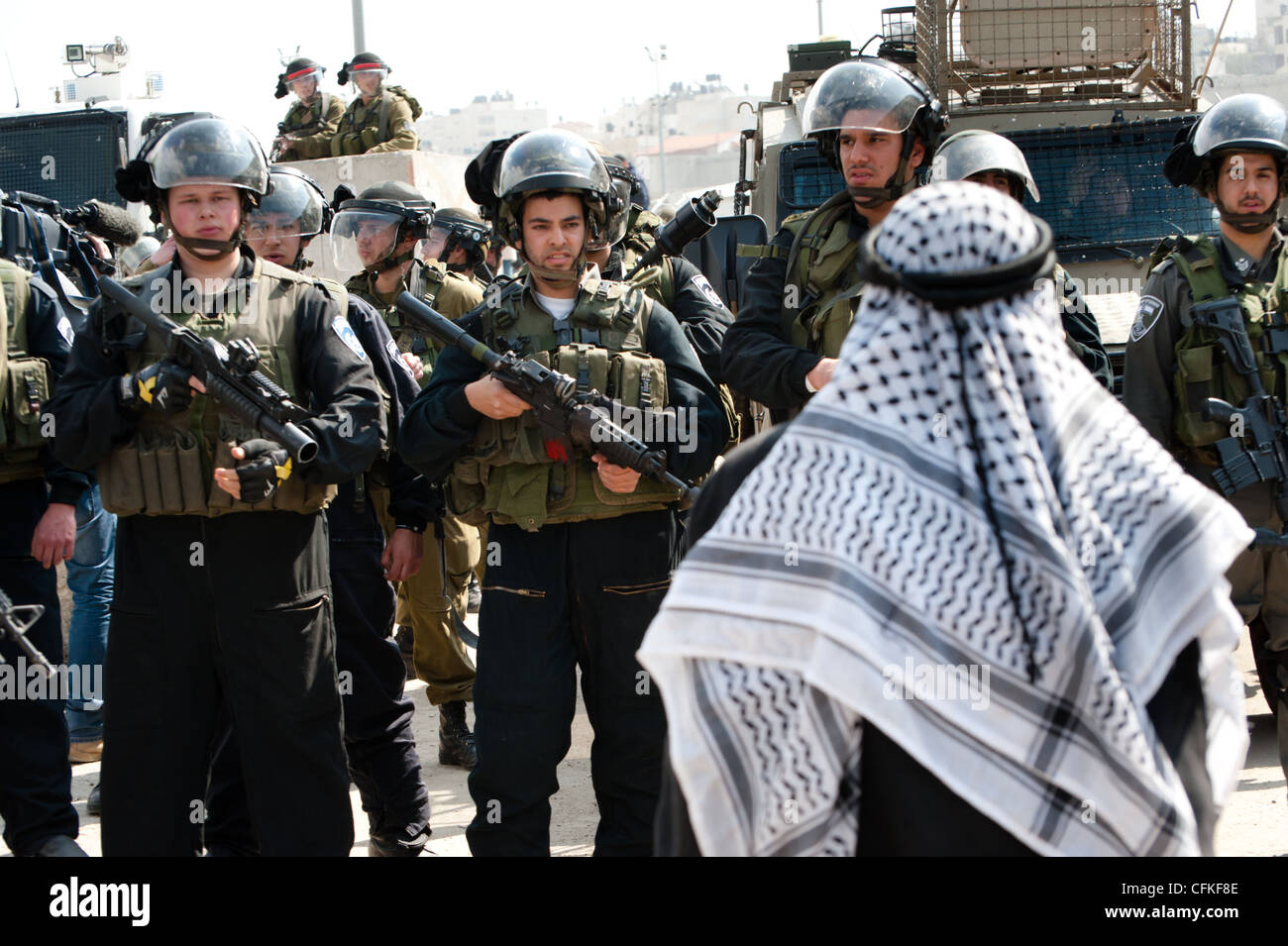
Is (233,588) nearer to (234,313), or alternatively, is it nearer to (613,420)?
(234,313)

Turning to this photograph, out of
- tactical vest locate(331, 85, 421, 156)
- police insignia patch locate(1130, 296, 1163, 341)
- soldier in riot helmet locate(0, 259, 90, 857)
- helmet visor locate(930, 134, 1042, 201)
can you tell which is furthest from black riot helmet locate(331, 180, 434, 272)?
tactical vest locate(331, 85, 421, 156)

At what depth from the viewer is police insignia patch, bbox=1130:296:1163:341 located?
462 centimetres

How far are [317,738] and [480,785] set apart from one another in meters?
0.47

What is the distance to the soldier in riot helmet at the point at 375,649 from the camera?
14.0 ft

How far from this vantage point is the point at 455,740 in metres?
5.80

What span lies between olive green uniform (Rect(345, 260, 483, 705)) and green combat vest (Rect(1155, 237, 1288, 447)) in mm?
2654

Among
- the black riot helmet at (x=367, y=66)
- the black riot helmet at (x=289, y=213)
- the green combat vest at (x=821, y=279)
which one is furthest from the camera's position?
the black riot helmet at (x=367, y=66)

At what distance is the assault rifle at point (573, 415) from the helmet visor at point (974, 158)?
1.71 metres

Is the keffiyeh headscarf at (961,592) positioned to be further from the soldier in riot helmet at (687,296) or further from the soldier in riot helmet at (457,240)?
the soldier in riot helmet at (457,240)

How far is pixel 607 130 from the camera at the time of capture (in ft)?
460

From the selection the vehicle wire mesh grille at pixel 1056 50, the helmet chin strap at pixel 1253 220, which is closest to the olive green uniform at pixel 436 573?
the helmet chin strap at pixel 1253 220

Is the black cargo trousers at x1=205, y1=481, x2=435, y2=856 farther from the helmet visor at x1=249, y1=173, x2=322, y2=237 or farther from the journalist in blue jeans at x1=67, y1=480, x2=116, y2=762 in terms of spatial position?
A: the journalist in blue jeans at x1=67, y1=480, x2=116, y2=762
